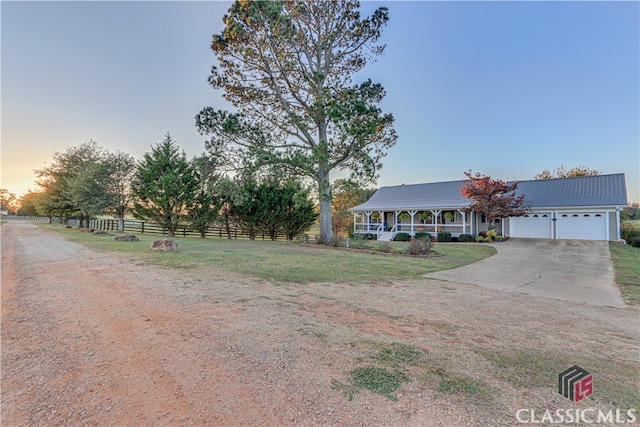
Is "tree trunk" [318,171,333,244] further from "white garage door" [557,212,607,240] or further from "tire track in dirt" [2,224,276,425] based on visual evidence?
"white garage door" [557,212,607,240]

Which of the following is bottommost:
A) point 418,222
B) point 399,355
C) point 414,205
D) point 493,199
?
point 399,355

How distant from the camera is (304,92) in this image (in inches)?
586

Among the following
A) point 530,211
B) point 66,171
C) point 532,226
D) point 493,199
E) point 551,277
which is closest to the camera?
point 551,277

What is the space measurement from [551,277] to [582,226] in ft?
49.5

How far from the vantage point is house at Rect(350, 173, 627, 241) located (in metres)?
17.9

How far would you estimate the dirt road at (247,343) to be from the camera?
6.55 ft

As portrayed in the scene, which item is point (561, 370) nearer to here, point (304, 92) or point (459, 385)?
point (459, 385)

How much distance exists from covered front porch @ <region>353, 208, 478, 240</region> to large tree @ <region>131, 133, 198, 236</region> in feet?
44.9

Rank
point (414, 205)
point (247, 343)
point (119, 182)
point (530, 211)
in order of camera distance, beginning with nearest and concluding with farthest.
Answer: point (247, 343), point (530, 211), point (414, 205), point (119, 182)

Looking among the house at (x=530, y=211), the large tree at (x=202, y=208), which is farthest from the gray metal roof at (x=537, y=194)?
the large tree at (x=202, y=208)

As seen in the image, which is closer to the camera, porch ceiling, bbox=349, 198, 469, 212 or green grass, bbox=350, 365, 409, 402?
green grass, bbox=350, 365, 409, 402

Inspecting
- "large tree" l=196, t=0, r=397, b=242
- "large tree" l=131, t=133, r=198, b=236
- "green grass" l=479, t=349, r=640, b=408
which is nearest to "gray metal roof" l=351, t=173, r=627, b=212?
"large tree" l=196, t=0, r=397, b=242

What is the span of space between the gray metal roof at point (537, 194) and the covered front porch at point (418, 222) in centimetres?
73

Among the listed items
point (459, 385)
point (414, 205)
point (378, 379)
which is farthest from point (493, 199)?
point (378, 379)
